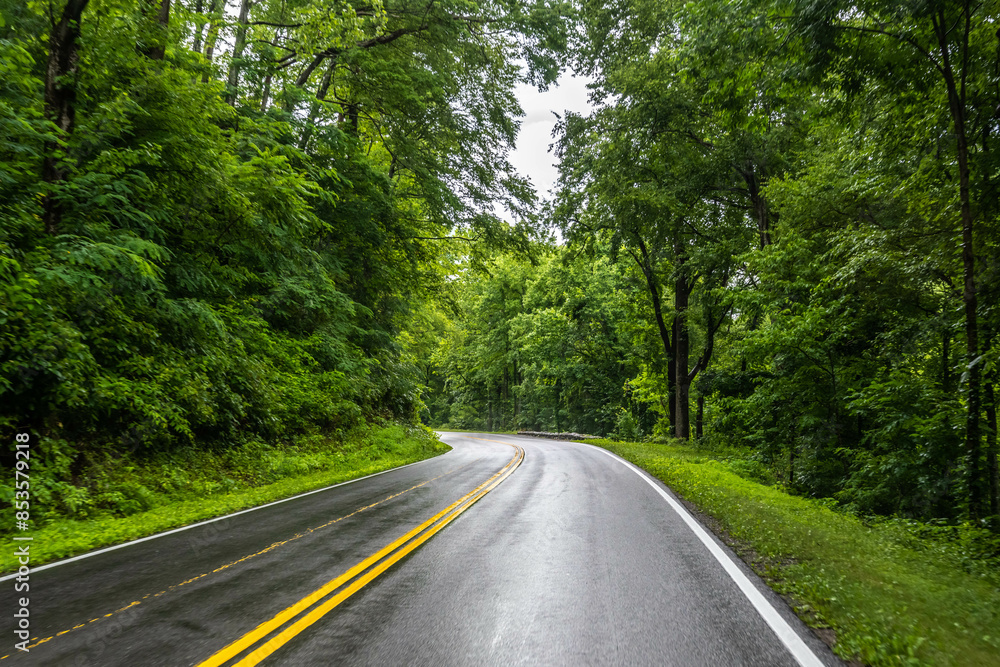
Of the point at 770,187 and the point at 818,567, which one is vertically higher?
the point at 770,187

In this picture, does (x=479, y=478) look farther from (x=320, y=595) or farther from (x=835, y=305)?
(x=835, y=305)

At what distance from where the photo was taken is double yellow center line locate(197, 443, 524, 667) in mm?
3139

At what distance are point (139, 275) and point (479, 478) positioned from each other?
293 inches

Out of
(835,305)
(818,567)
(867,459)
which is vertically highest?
(835,305)

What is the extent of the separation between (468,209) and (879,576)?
16.2m

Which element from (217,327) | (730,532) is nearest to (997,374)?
(730,532)

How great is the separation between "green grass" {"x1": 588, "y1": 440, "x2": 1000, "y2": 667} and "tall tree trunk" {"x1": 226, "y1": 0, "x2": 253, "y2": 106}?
13.4 meters

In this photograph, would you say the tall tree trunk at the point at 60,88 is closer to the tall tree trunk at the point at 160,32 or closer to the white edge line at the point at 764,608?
the tall tree trunk at the point at 160,32

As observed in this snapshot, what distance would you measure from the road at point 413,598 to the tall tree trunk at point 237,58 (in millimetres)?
10423

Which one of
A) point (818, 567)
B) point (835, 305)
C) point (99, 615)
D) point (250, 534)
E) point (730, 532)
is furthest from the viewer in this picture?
point (835, 305)

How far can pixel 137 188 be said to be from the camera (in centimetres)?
855

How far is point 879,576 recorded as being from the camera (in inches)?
184

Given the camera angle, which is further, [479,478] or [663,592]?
[479,478]

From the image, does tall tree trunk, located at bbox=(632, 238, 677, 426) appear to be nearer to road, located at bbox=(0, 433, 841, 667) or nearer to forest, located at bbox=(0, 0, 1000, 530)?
forest, located at bbox=(0, 0, 1000, 530)
